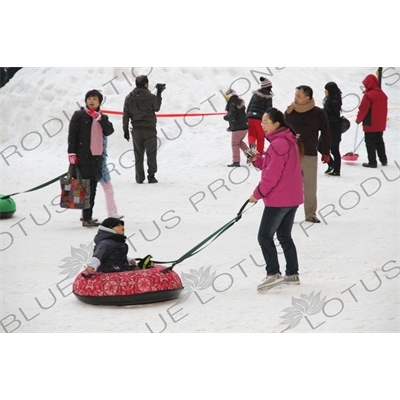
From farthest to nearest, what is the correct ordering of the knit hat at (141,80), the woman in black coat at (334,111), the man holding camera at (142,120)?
the woman in black coat at (334,111) → the man holding camera at (142,120) → the knit hat at (141,80)

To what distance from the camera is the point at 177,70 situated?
15188mm

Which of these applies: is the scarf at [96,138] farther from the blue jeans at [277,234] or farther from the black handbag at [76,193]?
the blue jeans at [277,234]

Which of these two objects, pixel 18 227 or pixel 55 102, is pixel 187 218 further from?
pixel 55 102

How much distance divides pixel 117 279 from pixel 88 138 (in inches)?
115

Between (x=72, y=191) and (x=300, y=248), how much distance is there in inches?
91.2

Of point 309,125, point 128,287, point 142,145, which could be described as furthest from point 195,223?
point 128,287

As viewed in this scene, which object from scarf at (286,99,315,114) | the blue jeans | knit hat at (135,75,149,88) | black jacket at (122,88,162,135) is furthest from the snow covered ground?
knit hat at (135,75,149,88)

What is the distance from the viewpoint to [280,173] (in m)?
5.66

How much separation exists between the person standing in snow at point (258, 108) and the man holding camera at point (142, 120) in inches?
53.8

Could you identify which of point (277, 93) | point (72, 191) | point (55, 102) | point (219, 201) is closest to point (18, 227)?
point (72, 191)

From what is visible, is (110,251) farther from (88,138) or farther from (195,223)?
(195,223)

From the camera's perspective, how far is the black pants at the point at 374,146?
11.7 metres

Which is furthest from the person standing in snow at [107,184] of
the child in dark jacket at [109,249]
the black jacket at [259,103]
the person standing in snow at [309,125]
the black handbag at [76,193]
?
the black jacket at [259,103]

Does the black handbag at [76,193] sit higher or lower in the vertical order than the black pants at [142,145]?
higher
